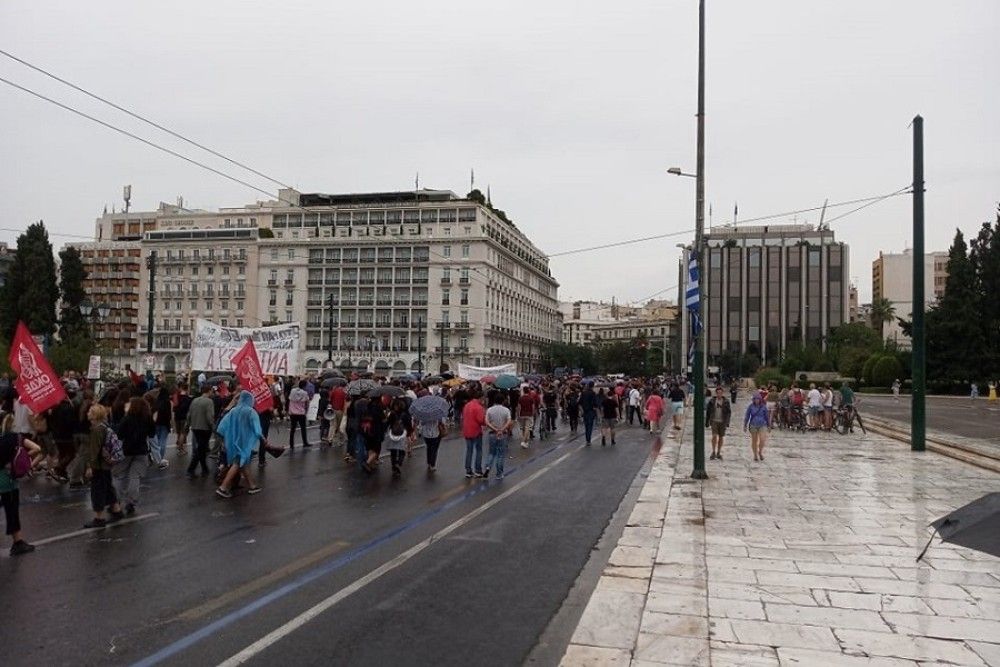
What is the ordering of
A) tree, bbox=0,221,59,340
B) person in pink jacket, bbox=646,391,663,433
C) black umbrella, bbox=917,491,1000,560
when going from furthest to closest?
tree, bbox=0,221,59,340 < person in pink jacket, bbox=646,391,663,433 < black umbrella, bbox=917,491,1000,560

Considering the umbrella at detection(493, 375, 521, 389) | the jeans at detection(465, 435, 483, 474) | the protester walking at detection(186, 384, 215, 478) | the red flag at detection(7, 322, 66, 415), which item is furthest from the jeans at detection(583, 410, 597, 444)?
the red flag at detection(7, 322, 66, 415)

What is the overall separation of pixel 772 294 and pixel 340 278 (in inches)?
2179

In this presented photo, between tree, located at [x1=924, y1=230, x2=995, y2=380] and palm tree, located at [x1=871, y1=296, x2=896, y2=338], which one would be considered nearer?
tree, located at [x1=924, y1=230, x2=995, y2=380]

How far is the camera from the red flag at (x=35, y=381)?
1174 cm

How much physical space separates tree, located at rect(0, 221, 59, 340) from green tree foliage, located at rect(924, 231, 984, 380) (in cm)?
7469

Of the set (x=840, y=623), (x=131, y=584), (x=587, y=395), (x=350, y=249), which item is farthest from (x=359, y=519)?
(x=350, y=249)

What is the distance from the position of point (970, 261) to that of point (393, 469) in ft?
220

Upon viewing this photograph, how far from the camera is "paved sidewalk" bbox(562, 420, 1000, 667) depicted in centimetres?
543

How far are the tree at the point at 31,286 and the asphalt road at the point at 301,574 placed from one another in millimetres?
67361

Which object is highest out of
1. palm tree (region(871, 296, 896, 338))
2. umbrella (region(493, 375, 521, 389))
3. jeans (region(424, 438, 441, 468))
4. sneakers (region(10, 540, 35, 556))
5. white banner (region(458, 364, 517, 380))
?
palm tree (region(871, 296, 896, 338))

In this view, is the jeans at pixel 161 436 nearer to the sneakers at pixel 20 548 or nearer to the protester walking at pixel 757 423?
the sneakers at pixel 20 548

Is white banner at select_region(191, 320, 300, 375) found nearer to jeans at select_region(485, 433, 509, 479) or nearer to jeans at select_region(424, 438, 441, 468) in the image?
jeans at select_region(424, 438, 441, 468)

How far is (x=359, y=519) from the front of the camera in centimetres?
1010

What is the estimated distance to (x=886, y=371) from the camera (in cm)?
6375
